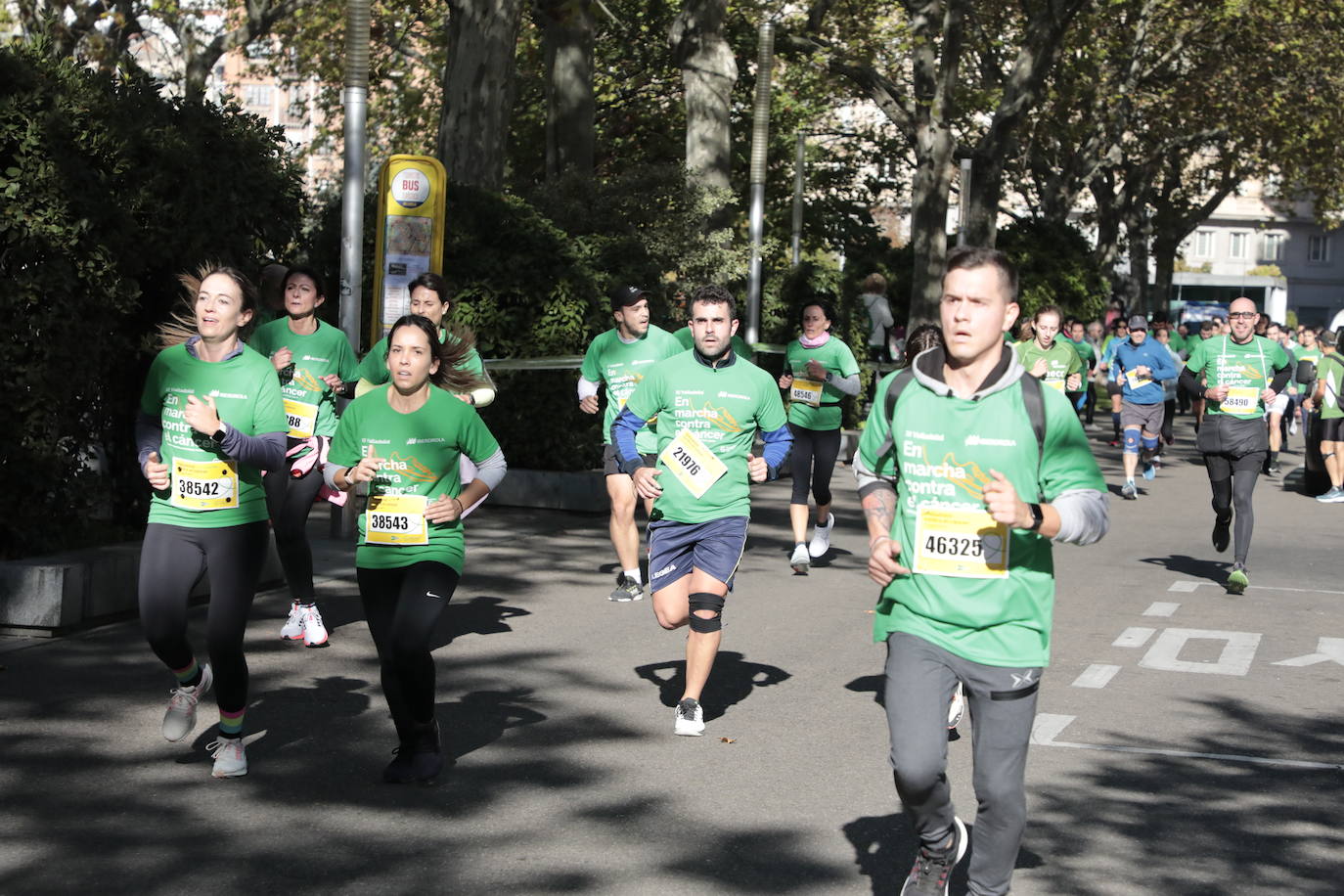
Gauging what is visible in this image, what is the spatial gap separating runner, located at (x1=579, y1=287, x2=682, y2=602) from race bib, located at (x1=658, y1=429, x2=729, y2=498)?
3009 millimetres

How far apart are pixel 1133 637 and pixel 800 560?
111 inches

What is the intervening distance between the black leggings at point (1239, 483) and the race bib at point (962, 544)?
798 centimetres

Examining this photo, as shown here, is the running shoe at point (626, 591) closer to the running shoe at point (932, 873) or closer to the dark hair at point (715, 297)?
the dark hair at point (715, 297)

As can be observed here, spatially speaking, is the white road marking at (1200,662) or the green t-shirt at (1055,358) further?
the green t-shirt at (1055,358)

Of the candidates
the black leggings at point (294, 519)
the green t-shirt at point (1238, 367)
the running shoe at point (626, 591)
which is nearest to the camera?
the black leggings at point (294, 519)

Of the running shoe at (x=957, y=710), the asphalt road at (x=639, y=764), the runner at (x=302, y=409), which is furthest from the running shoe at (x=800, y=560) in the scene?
the running shoe at (x=957, y=710)

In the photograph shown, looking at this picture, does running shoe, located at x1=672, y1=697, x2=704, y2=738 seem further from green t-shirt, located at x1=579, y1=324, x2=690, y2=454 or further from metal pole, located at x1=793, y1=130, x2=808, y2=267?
metal pole, located at x1=793, y1=130, x2=808, y2=267

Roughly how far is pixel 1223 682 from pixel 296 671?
4.49 meters

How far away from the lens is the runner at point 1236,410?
40.7ft

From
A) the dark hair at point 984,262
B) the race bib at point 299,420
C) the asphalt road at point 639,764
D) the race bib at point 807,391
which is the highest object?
the dark hair at point 984,262

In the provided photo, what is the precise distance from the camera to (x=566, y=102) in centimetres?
2311

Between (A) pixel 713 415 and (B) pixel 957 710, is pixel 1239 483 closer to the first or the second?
(B) pixel 957 710

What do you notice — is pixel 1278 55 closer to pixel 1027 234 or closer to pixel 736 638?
pixel 1027 234

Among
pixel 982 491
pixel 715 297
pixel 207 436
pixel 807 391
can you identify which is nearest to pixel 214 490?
pixel 207 436
